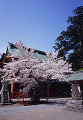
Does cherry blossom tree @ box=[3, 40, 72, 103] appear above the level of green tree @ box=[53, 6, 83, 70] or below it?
below

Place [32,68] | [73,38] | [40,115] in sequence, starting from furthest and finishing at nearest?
[73,38], [32,68], [40,115]

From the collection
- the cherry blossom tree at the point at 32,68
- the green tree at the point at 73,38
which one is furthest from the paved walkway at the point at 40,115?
the green tree at the point at 73,38

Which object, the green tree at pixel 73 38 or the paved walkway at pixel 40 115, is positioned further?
the green tree at pixel 73 38

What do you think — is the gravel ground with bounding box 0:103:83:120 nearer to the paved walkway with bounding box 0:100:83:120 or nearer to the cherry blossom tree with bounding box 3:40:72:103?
the paved walkway with bounding box 0:100:83:120

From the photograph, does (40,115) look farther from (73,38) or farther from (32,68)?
(73,38)

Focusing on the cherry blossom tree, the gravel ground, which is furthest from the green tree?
the gravel ground

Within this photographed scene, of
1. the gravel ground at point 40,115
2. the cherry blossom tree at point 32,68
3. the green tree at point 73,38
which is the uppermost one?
the green tree at point 73,38

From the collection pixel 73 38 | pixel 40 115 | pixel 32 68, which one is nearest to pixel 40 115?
pixel 40 115

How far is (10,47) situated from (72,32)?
43.0 feet

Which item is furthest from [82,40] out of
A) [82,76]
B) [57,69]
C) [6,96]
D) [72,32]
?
[6,96]

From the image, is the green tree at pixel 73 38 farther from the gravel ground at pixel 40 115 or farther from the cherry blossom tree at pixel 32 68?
the gravel ground at pixel 40 115

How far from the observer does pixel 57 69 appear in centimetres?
1469

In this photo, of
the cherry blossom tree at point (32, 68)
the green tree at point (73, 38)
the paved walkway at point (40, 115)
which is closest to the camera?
the paved walkway at point (40, 115)

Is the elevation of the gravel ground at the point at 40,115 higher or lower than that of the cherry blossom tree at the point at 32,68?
lower
